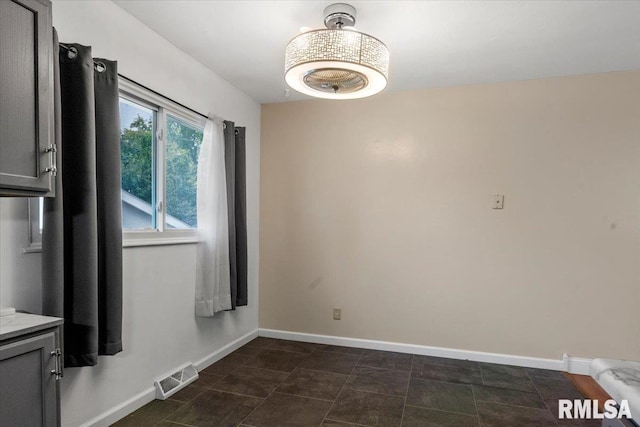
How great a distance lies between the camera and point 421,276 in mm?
3436

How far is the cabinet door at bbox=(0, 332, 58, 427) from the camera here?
1.26m

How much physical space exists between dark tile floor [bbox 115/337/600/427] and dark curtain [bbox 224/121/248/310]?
2.17 ft

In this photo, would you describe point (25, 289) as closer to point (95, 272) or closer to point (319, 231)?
point (95, 272)

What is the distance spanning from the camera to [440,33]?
2418 mm

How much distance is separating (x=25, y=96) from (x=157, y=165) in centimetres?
126

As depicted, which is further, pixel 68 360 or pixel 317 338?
pixel 317 338

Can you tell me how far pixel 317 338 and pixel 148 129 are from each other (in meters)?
2.47

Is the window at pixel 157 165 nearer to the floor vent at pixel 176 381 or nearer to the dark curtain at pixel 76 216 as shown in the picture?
the dark curtain at pixel 76 216

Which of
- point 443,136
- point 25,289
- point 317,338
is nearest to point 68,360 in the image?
point 25,289

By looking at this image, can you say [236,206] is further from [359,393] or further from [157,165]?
[359,393]

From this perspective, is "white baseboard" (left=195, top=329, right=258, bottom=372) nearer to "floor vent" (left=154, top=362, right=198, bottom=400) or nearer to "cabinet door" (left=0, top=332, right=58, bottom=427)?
"floor vent" (left=154, top=362, right=198, bottom=400)

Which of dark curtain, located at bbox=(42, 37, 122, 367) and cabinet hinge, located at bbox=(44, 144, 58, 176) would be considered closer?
cabinet hinge, located at bbox=(44, 144, 58, 176)

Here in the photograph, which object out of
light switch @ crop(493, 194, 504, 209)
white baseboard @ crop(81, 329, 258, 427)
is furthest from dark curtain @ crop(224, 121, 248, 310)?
light switch @ crop(493, 194, 504, 209)

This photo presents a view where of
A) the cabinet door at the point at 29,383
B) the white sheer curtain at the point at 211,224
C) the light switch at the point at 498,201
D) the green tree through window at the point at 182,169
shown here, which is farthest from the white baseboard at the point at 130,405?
Answer: the light switch at the point at 498,201
